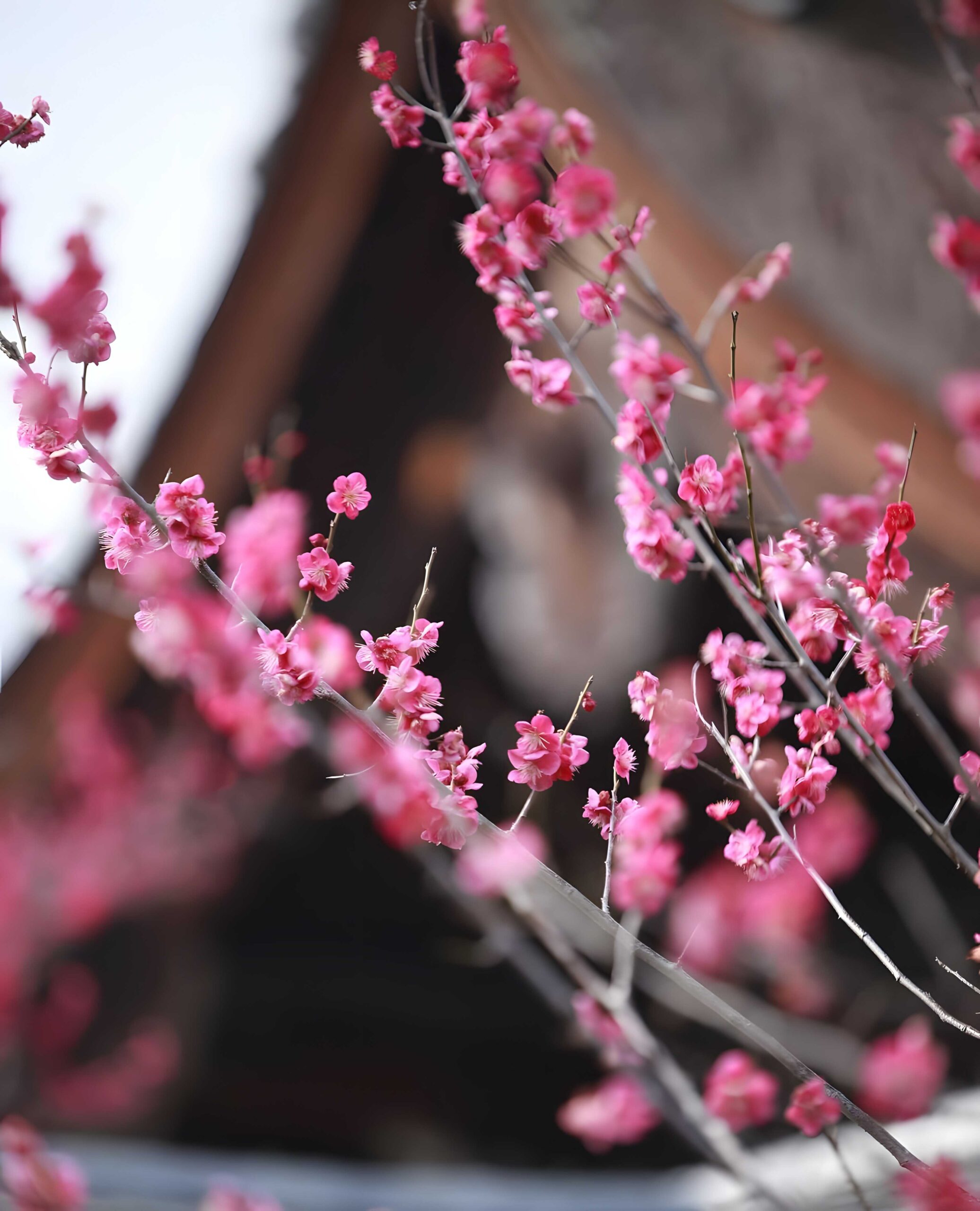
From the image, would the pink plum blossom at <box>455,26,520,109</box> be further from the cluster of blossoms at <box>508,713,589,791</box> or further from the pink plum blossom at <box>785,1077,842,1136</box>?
the pink plum blossom at <box>785,1077,842,1136</box>

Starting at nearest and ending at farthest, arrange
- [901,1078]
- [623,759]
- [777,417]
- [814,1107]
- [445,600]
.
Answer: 1. [777,417]
2. [814,1107]
3. [901,1078]
4. [623,759]
5. [445,600]

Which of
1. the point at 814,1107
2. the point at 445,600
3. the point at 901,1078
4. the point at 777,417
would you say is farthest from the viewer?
the point at 445,600

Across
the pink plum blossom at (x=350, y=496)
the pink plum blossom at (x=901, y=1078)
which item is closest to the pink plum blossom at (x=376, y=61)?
the pink plum blossom at (x=350, y=496)

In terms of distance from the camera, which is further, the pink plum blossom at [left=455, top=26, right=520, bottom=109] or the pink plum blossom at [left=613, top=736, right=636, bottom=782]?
the pink plum blossom at [left=613, top=736, right=636, bottom=782]

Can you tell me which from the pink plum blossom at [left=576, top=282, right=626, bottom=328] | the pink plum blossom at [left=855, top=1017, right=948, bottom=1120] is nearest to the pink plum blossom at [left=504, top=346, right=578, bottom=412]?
the pink plum blossom at [left=576, top=282, right=626, bottom=328]

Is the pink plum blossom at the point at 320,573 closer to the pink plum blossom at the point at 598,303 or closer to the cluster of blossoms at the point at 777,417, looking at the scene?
the pink plum blossom at the point at 598,303

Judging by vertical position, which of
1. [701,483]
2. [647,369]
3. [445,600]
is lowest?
[445,600]

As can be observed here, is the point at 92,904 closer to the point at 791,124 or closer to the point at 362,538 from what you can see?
the point at 362,538

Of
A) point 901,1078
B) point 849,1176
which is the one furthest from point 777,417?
point 901,1078

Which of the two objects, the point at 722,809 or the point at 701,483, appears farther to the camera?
the point at 722,809

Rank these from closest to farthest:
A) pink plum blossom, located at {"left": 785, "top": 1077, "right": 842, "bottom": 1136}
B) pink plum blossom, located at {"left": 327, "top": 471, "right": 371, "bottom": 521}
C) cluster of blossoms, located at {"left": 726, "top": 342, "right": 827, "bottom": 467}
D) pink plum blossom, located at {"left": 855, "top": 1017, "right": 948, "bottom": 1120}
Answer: cluster of blossoms, located at {"left": 726, "top": 342, "right": 827, "bottom": 467} < pink plum blossom, located at {"left": 785, "top": 1077, "right": 842, "bottom": 1136} < pink plum blossom, located at {"left": 855, "top": 1017, "right": 948, "bottom": 1120} < pink plum blossom, located at {"left": 327, "top": 471, "right": 371, "bottom": 521}

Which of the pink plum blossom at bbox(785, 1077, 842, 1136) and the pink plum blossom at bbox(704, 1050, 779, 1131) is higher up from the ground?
the pink plum blossom at bbox(704, 1050, 779, 1131)

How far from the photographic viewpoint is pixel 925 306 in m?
1.31

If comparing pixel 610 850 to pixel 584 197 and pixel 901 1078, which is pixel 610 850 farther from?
pixel 584 197
